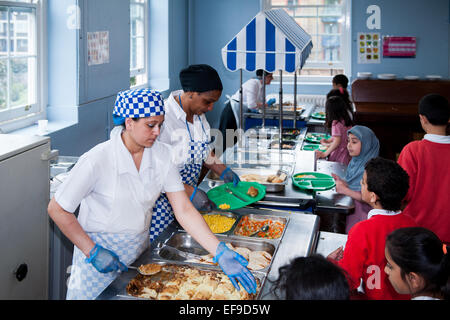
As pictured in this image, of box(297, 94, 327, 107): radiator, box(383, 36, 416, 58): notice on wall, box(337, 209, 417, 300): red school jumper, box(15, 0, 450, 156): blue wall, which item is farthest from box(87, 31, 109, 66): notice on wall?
box(383, 36, 416, 58): notice on wall

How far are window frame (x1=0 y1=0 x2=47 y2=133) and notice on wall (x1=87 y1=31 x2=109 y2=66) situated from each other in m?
0.47

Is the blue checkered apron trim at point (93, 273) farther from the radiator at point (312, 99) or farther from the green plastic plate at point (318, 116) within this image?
the radiator at point (312, 99)

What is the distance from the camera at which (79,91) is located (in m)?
4.45

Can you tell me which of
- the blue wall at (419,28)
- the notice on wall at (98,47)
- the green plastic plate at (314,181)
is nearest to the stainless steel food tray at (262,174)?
the green plastic plate at (314,181)

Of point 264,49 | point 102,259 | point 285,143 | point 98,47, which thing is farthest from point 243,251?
point 98,47

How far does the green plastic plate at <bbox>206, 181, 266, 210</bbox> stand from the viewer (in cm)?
261

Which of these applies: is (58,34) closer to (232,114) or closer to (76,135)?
(76,135)

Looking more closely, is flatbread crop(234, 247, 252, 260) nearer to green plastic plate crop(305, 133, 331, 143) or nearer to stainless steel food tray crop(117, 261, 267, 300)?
stainless steel food tray crop(117, 261, 267, 300)

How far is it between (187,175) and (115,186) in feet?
2.95

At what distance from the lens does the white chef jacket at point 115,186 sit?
70.2 inches

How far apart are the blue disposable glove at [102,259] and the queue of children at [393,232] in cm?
61

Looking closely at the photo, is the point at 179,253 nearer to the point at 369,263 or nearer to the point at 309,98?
the point at 369,263

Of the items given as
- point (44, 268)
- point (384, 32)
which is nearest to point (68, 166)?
point (44, 268)
